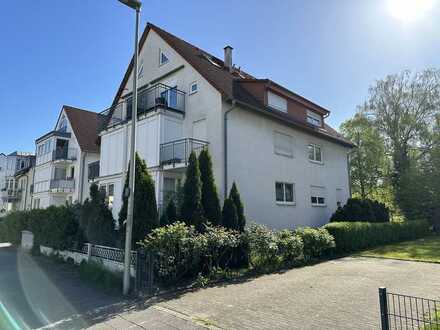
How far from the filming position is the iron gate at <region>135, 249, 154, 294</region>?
8.20m

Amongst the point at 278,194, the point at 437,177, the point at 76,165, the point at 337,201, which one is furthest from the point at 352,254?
the point at 76,165

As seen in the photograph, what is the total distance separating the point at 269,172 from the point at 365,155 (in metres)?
19.2

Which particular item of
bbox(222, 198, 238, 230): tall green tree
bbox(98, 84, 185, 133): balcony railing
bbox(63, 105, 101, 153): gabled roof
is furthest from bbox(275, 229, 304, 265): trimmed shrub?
bbox(63, 105, 101, 153): gabled roof

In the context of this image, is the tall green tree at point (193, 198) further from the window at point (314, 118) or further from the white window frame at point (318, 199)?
the window at point (314, 118)

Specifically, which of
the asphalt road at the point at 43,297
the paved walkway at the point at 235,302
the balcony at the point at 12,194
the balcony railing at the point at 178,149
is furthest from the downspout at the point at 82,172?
the balcony at the point at 12,194

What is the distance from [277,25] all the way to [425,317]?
35.6 ft

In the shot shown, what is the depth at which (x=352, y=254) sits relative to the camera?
47.8 ft

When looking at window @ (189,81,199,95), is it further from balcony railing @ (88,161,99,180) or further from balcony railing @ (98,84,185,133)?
balcony railing @ (88,161,99,180)

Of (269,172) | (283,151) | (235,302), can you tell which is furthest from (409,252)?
(235,302)

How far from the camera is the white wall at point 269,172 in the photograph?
14742 millimetres

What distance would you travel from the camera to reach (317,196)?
1959cm

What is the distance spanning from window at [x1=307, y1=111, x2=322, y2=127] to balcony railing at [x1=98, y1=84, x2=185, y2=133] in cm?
876

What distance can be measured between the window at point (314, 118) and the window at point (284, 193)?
528 cm

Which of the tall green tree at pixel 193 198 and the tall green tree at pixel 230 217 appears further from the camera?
the tall green tree at pixel 230 217
